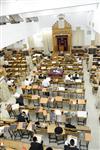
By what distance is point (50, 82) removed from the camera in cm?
1366

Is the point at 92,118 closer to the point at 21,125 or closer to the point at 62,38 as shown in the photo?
the point at 21,125

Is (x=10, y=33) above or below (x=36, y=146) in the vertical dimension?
above

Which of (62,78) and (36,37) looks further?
(36,37)

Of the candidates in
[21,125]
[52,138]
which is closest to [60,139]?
[52,138]

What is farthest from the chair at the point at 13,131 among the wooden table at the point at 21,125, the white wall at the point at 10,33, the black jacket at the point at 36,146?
the white wall at the point at 10,33

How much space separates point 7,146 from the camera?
8.00m

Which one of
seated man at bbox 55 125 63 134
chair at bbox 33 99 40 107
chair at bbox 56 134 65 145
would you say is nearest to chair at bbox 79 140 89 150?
chair at bbox 56 134 65 145

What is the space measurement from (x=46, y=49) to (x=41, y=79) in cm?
841

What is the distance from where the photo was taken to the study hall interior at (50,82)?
889 cm

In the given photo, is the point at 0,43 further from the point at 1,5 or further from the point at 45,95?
the point at 45,95

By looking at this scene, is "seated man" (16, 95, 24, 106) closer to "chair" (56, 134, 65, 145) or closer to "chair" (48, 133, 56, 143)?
"chair" (48, 133, 56, 143)

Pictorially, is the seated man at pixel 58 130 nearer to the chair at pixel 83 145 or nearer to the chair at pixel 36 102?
the chair at pixel 83 145

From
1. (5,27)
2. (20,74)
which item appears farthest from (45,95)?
(5,27)

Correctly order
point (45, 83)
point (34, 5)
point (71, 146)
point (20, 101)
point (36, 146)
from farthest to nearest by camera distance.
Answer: point (45, 83) → point (20, 101) → point (34, 5) → point (71, 146) → point (36, 146)
